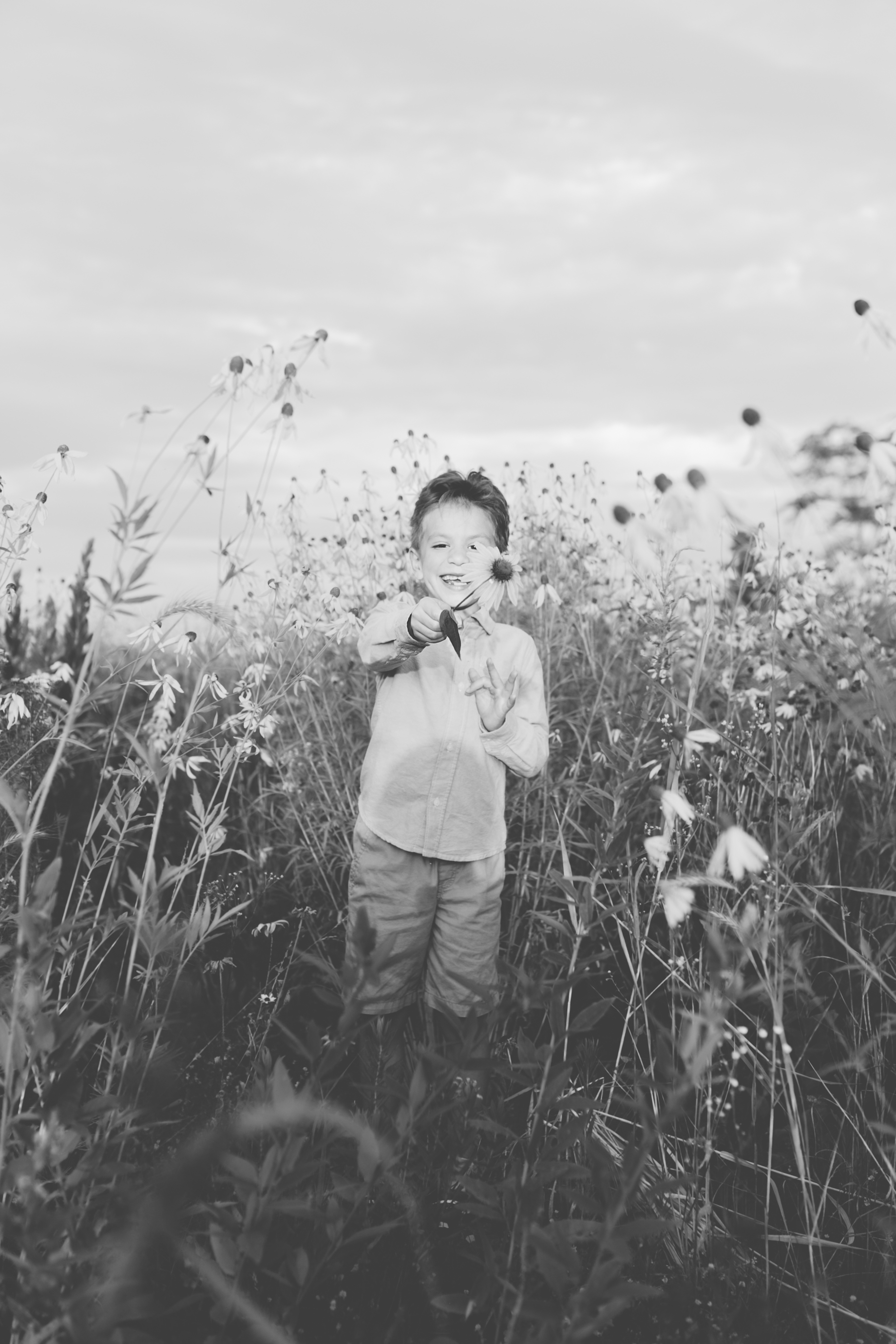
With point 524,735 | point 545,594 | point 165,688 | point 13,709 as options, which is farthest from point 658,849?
point 545,594

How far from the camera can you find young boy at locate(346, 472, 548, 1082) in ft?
7.57

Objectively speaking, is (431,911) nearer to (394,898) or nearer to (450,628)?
(394,898)

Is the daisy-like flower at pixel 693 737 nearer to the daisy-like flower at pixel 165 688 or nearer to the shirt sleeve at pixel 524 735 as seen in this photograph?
the shirt sleeve at pixel 524 735

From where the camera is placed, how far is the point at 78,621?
470cm

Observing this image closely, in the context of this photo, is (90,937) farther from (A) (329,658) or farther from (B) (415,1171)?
(A) (329,658)

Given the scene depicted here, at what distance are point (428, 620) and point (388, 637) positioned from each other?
25 cm

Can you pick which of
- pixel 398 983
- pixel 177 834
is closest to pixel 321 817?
pixel 177 834

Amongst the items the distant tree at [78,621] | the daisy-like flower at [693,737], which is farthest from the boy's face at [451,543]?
the distant tree at [78,621]

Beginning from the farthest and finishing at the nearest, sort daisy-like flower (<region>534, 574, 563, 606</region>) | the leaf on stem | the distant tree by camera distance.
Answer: the distant tree
daisy-like flower (<region>534, 574, 563, 606</region>)
the leaf on stem

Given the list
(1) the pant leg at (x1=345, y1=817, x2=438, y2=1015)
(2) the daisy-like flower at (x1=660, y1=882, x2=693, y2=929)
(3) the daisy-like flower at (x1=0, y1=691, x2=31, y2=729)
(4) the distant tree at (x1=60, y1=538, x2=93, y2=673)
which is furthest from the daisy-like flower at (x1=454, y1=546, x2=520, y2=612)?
(4) the distant tree at (x1=60, y1=538, x2=93, y2=673)

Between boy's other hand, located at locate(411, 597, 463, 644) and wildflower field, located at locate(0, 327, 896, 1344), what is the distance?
333 mm

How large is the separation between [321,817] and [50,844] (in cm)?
84

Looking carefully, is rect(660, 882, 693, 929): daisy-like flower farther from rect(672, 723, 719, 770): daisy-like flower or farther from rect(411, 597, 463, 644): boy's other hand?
rect(411, 597, 463, 644): boy's other hand

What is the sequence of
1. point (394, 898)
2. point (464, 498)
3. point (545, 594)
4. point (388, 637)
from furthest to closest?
point (545, 594) → point (464, 498) → point (394, 898) → point (388, 637)
